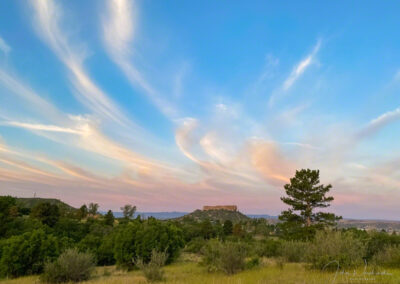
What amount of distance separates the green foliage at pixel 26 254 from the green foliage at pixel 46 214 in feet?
121

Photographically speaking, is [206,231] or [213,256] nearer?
[213,256]

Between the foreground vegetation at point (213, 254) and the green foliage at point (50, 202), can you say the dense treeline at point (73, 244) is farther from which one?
the green foliage at point (50, 202)

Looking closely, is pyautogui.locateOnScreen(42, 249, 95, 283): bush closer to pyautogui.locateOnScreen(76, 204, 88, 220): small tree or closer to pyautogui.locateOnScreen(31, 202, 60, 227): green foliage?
pyautogui.locateOnScreen(31, 202, 60, 227): green foliage

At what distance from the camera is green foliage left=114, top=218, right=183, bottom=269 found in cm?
2442

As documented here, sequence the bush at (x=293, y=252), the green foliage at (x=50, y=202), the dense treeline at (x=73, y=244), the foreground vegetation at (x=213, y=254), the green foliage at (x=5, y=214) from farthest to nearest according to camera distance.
Answer: 1. the green foliage at (x=50, y=202)
2. the green foliage at (x=5, y=214)
3. the dense treeline at (x=73, y=244)
4. the bush at (x=293, y=252)
5. the foreground vegetation at (x=213, y=254)

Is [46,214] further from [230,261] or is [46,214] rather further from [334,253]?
[334,253]

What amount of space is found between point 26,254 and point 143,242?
9584mm

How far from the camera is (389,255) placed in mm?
12555

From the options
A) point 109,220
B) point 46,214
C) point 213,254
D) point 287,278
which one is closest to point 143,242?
point 213,254

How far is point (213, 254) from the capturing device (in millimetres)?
13578

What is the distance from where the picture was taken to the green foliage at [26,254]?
59.9 feet

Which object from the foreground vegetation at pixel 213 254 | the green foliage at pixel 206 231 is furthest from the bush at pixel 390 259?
the green foliage at pixel 206 231

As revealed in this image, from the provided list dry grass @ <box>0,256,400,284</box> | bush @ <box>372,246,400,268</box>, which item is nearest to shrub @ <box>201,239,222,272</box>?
dry grass @ <box>0,256,400,284</box>

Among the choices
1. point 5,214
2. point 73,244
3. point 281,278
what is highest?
point 5,214
